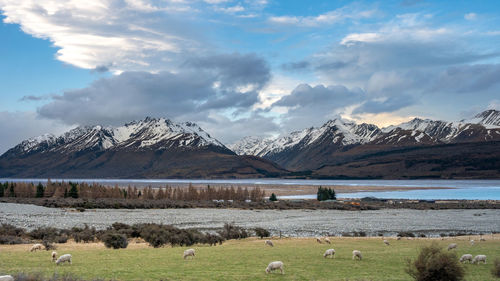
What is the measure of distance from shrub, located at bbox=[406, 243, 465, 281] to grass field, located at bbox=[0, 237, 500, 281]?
1847mm

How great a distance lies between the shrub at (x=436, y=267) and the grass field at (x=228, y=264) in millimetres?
1847

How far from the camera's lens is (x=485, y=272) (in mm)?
19531

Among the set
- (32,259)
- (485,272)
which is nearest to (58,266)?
(32,259)

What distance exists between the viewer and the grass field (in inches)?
712

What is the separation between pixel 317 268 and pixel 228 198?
91.5 meters

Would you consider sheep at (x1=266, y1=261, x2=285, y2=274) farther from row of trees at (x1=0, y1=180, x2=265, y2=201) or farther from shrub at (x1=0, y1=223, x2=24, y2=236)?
row of trees at (x1=0, y1=180, x2=265, y2=201)

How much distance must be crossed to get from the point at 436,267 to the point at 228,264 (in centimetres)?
907

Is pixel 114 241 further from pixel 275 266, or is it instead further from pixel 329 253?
pixel 275 266

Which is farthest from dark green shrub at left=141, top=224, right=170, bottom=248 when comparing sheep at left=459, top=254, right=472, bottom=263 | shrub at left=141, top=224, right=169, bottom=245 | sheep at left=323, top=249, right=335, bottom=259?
sheep at left=459, top=254, right=472, bottom=263

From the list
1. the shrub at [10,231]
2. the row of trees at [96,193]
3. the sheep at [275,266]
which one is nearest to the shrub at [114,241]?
the shrub at [10,231]

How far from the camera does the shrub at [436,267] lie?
15969 millimetres

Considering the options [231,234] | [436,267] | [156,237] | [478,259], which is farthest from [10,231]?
[478,259]

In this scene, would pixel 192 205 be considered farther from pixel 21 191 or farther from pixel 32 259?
pixel 32 259

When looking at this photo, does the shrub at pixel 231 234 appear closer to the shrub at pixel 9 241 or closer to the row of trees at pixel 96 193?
the shrub at pixel 9 241
